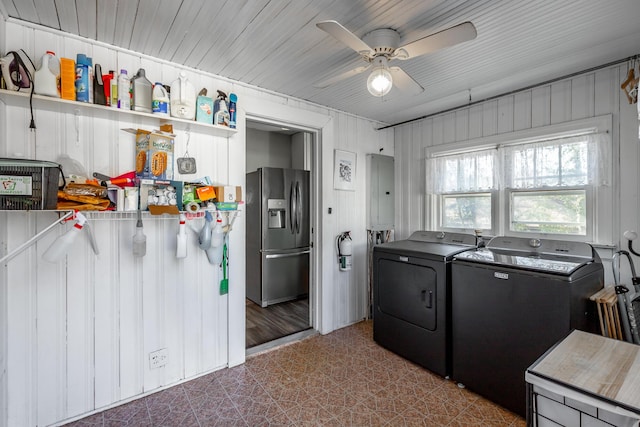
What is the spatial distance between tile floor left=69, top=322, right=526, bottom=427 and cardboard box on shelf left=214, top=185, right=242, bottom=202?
1372mm

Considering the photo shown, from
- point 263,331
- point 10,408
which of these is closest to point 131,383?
point 10,408

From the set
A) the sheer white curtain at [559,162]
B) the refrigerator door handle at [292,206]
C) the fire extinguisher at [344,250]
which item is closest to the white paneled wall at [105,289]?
the fire extinguisher at [344,250]

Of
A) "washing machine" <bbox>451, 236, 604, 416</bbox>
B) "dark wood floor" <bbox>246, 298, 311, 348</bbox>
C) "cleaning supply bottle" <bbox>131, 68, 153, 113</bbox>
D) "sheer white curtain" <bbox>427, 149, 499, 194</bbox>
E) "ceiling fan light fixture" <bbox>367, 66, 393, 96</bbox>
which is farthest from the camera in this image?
"dark wood floor" <bbox>246, 298, 311, 348</bbox>

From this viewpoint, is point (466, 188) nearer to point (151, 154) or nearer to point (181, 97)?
point (181, 97)

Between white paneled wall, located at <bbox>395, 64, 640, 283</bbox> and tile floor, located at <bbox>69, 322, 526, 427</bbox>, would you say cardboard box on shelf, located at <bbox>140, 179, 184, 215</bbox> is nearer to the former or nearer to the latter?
tile floor, located at <bbox>69, 322, 526, 427</bbox>

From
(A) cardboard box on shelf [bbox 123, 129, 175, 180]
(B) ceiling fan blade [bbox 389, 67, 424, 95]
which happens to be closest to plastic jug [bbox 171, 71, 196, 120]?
(A) cardboard box on shelf [bbox 123, 129, 175, 180]

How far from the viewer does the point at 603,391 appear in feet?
3.07

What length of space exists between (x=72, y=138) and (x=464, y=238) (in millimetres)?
3109

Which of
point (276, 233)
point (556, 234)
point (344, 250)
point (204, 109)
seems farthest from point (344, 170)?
point (556, 234)

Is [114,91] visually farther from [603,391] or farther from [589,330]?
[589,330]

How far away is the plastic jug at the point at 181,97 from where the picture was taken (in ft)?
6.59

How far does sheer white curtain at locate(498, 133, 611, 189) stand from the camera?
7.22 ft

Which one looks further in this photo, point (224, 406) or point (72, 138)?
point (224, 406)

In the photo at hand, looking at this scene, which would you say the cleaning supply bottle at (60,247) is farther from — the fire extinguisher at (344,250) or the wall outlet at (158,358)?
the fire extinguisher at (344,250)
